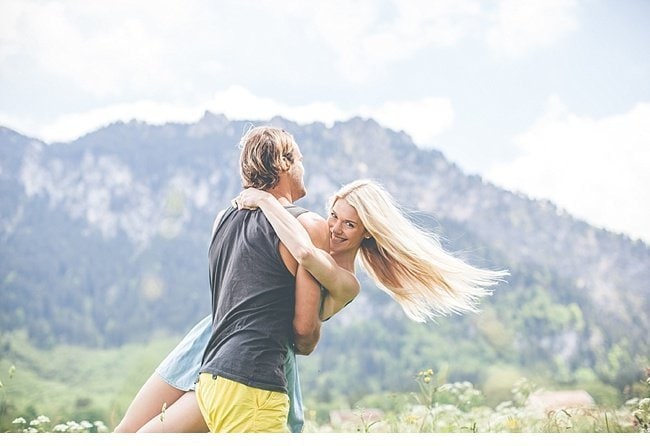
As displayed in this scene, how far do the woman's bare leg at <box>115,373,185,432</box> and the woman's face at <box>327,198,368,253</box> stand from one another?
1.69ft

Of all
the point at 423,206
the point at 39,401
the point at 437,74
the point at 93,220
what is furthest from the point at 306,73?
the point at 39,401

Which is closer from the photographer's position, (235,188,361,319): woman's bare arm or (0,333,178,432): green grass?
(235,188,361,319): woman's bare arm

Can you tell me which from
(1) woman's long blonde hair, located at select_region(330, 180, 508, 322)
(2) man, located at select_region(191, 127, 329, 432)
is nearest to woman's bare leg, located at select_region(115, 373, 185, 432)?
(2) man, located at select_region(191, 127, 329, 432)

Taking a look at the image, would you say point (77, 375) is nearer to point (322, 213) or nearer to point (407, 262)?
point (322, 213)

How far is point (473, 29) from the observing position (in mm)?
14805

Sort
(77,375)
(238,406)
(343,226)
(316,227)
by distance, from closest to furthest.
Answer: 1. (238,406)
2. (316,227)
3. (343,226)
4. (77,375)

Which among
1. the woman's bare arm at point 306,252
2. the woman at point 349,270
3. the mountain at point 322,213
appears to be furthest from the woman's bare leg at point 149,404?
the mountain at point 322,213

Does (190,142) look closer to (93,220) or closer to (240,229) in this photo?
(93,220)

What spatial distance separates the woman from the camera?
1795 millimetres

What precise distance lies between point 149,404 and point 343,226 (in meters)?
0.63

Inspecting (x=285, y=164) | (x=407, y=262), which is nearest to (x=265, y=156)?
(x=285, y=164)

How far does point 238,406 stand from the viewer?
5.65 feet

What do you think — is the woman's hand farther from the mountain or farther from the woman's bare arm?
the mountain

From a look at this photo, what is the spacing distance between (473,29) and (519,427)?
12.2 metres
